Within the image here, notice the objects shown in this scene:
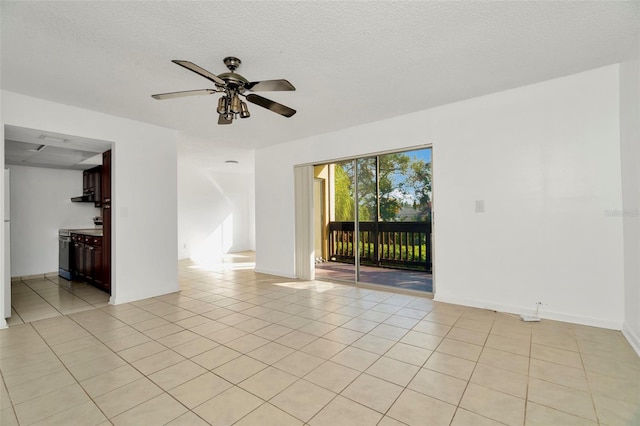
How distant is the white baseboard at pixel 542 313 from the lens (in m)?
3.00

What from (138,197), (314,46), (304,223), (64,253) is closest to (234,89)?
(314,46)

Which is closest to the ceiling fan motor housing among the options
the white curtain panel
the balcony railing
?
the white curtain panel

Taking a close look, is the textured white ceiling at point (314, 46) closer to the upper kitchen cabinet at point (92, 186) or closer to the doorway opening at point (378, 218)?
the upper kitchen cabinet at point (92, 186)

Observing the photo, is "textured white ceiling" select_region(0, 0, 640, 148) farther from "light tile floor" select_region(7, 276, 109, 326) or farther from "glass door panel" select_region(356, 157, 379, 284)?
"light tile floor" select_region(7, 276, 109, 326)

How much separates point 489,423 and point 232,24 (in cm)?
306

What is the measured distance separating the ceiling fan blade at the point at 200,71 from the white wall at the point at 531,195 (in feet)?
9.08

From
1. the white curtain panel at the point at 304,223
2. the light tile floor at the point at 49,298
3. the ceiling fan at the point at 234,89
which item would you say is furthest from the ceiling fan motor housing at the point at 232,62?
the light tile floor at the point at 49,298

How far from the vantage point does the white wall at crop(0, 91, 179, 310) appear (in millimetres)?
4023

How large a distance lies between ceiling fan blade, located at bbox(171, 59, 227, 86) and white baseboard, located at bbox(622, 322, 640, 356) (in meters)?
4.02

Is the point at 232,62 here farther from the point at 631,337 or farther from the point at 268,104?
the point at 631,337

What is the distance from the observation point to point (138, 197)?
14.5 ft

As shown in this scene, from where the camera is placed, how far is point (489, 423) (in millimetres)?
Answer: 1694

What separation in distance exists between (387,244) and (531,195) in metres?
3.44

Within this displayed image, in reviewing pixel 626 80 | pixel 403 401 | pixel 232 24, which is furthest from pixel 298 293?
pixel 626 80
